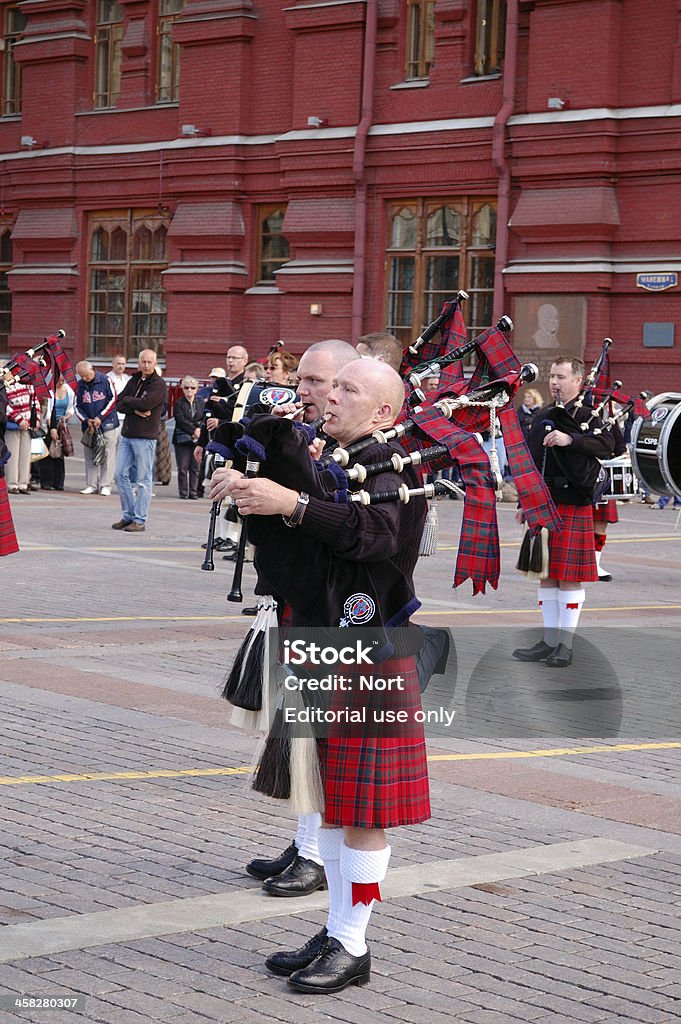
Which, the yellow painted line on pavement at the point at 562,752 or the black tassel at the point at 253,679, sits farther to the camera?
the yellow painted line on pavement at the point at 562,752

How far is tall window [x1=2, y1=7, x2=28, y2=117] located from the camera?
107 ft

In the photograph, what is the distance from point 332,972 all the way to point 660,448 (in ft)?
9.72

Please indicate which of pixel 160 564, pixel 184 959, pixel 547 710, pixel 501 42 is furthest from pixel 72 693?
pixel 501 42

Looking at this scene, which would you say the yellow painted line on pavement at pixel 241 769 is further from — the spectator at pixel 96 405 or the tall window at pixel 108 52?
the tall window at pixel 108 52

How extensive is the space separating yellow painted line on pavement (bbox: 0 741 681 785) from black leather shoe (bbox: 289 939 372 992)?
59.7 inches

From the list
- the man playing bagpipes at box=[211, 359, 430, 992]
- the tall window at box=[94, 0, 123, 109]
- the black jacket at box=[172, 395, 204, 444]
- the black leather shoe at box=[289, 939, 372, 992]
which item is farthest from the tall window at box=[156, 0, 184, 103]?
the black leather shoe at box=[289, 939, 372, 992]

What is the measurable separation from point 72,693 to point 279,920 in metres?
3.77

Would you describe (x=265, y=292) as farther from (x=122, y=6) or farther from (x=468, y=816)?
(x=468, y=816)

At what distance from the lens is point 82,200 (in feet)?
101

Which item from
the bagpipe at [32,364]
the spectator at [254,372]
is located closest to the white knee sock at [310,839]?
the bagpipe at [32,364]

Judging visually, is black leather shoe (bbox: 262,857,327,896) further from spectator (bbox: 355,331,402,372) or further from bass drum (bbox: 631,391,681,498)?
bass drum (bbox: 631,391,681,498)

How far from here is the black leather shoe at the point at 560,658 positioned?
405 inches

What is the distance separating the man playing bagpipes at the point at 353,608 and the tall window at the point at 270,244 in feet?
77.7

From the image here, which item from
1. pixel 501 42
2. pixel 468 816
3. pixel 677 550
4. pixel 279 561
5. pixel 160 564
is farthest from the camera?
pixel 501 42
